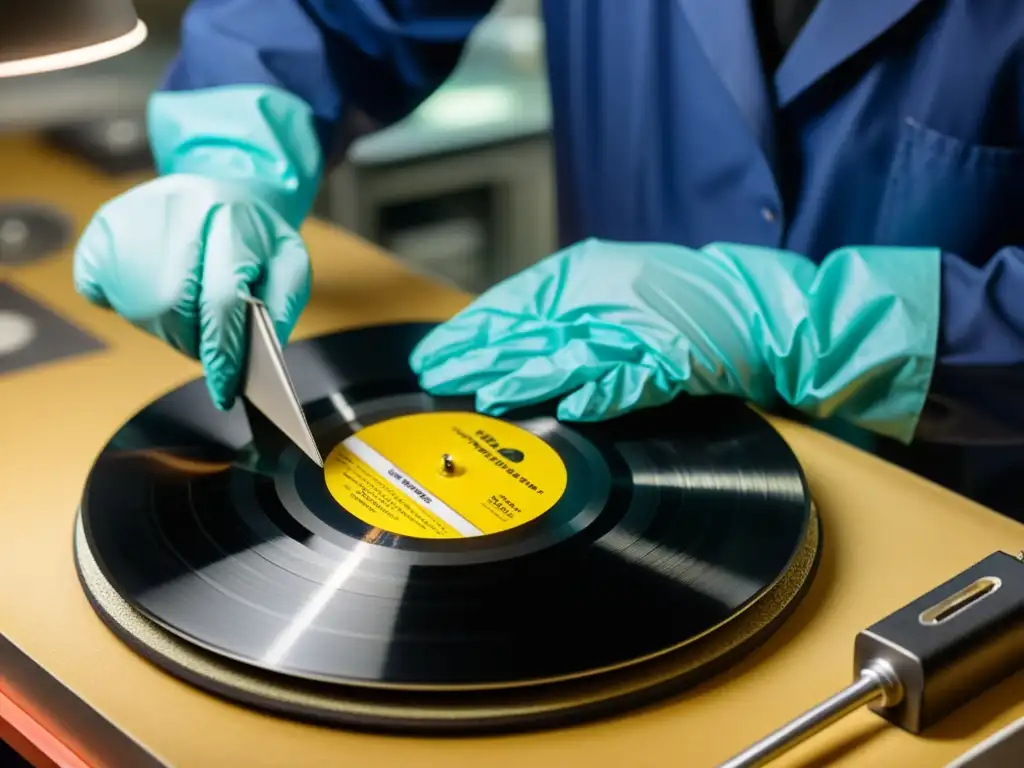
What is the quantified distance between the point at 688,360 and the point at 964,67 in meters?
0.35

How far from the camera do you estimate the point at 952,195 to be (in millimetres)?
1001

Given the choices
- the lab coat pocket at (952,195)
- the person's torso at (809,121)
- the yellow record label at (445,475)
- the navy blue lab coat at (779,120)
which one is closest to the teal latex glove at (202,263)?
the yellow record label at (445,475)

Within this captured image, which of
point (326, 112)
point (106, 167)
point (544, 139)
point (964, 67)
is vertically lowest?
point (544, 139)

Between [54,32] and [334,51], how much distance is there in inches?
20.5

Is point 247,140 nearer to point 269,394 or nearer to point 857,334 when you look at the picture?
point 269,394

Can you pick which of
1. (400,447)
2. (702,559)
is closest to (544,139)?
(400,447)

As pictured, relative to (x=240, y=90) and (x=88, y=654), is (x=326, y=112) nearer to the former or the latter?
(x=240, y=90)

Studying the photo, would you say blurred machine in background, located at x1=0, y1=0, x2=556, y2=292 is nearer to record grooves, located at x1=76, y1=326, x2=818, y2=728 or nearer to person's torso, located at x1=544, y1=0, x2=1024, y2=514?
person's torso, located at x1=544, y1=0, x2=1024, y2=514

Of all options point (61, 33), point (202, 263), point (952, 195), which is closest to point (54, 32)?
point (61, 33)

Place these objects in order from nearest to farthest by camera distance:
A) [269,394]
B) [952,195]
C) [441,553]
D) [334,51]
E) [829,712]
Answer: [829,712] → [441,553] → [269,394] → [952,195] → [334,51]

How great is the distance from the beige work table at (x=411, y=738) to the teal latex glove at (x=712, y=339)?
6cm

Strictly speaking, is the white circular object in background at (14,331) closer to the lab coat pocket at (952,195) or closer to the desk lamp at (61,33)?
the desk lamp at (61,33)

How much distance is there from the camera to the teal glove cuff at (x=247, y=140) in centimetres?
105

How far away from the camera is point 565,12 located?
1258 millimetres
